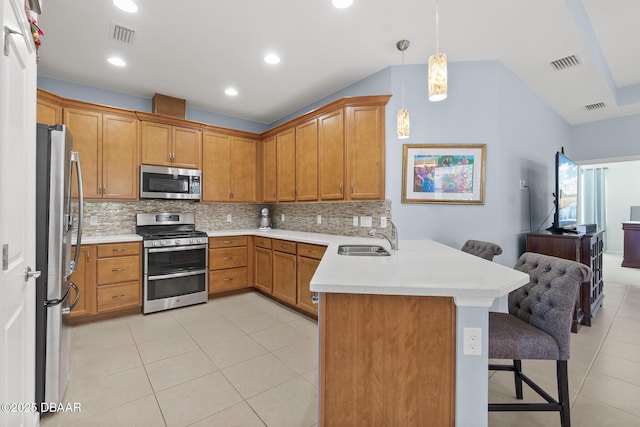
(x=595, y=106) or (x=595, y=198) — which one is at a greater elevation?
(x=595, y=106)

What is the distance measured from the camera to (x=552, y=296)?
1477 millimetres

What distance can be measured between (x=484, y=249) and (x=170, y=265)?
141 inches

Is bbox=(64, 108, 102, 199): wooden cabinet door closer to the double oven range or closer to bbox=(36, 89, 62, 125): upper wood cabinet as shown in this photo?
bbox=(36, 89, 62, 125): upper wood cabinet

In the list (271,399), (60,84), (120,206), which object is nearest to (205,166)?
(120,206)

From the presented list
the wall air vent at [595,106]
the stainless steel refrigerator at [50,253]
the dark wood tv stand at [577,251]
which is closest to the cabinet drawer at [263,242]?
the stainless steel refrigerator at [50,253]

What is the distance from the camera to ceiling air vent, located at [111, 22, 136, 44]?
98.3 inches

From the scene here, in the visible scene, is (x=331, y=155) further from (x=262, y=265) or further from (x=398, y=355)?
(x=398, y=355)

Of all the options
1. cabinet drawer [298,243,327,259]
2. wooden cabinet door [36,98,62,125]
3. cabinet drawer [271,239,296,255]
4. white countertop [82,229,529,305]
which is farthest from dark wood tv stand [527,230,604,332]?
wooden cabinet door [36,98,62,125]

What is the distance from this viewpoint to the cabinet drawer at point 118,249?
10.5 ft

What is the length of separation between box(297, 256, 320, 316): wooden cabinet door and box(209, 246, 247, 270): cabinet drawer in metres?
1.25

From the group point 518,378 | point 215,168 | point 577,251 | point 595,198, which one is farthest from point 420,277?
point 595,198

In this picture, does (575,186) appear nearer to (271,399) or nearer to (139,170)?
(271,399)

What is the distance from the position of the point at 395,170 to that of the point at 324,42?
58.3 inches

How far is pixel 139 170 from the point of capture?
12.2 feet
